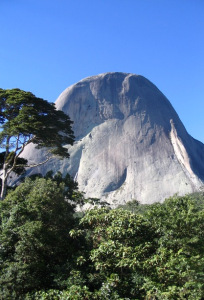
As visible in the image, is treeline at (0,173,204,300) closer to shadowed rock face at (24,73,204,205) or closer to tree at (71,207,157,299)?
tree at (71,207,157,299)

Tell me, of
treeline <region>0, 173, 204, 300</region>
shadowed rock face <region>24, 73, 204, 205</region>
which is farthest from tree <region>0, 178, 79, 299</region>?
shadowed rock face <region>24, 73, 204, 205</region>

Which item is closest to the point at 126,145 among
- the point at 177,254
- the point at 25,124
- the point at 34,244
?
the point at 25,124

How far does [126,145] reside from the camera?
8188 cm

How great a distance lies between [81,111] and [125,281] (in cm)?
8509

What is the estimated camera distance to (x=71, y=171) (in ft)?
257

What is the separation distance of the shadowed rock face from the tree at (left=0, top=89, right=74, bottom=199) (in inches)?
1918

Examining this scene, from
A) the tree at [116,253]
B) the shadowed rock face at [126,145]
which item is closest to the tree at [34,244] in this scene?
the tree at [116,253]

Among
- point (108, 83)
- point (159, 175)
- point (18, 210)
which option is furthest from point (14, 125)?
point (108, 83)

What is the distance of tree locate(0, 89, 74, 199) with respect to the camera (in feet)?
60.0

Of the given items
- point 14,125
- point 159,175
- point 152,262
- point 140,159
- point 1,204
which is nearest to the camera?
point 152,262

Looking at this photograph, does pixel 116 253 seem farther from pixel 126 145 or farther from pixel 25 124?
pixel 126 145

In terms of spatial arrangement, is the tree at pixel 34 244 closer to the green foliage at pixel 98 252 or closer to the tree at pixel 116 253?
the green foliage at pixel 98 252

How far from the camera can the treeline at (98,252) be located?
8.29 metres

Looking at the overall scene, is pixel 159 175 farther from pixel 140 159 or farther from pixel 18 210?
pixel 18 210
